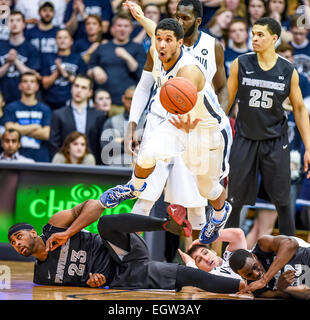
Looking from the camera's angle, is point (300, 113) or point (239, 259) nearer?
point (239, 259)

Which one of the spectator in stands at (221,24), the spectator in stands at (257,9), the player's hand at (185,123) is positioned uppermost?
the spectator in stands at (257,9)

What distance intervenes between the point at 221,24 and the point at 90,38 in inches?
75.7

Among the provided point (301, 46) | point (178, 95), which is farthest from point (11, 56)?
point (178, 95)

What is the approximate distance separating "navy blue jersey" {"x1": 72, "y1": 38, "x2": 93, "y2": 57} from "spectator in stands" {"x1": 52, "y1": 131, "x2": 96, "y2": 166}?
2.28m

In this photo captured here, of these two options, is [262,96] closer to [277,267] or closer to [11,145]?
[277,267]

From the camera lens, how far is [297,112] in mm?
7527

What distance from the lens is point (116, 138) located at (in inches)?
A: 374

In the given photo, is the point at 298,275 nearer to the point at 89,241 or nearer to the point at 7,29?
the point at 89,241

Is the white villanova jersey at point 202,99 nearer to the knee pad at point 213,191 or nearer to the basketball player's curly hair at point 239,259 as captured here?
the knee pad at point 213,191

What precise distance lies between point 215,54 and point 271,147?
1059 mm

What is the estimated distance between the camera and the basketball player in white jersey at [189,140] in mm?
6207

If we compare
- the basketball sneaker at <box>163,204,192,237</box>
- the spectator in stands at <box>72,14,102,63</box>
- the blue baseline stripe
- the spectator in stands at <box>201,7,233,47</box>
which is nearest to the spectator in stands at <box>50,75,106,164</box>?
the spectator in stands at <box>72,14,102,63</box>

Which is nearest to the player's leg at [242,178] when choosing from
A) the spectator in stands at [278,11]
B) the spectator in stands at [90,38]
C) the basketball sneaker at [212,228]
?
the basketball sneaker at [212,228]
